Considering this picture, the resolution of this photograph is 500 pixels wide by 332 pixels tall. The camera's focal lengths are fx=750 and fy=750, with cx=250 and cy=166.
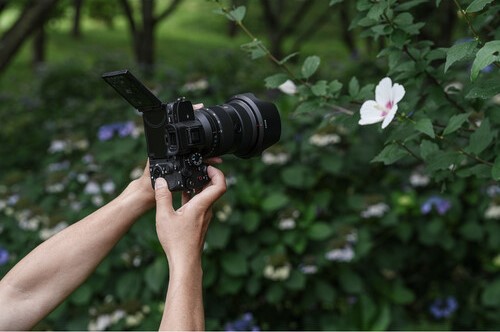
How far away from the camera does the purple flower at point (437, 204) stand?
12.7 ft

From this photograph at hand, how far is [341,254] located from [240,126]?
5.84ft

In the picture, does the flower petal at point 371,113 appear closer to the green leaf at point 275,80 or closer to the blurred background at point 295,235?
the green leaf at point 275,80

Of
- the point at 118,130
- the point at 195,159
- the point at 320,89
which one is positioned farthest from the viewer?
the point at 118,130

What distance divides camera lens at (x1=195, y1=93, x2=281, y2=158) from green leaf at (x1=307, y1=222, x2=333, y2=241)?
5.76ft

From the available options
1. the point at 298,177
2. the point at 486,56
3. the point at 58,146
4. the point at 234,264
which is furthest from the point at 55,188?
the point at 486,56

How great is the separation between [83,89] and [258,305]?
19.4 ft

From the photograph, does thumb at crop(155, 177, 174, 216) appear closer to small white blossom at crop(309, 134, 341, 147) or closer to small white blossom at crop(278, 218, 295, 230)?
small white blossom at crop(278, 218, 295, 230)

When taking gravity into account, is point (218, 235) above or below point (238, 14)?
below

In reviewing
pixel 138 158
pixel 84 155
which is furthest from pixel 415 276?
pixel 84 155

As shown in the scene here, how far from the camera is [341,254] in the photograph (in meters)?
3.60

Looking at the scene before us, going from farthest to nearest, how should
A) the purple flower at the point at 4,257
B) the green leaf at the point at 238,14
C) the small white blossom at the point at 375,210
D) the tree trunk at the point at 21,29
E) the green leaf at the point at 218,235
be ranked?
the tree trunk at the point at 21,29 → the small white blossom at the point at 375,210 → the purple flower at the point at 4,257 → the green leaf at the point at 218,235 → the green leaf at the point at 238,14

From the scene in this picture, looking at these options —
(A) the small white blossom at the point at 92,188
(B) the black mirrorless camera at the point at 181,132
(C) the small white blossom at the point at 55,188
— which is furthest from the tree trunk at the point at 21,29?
(B) the black mirrorless camera at the point at 181,132

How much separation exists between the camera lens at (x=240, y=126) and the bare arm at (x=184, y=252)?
224 mm

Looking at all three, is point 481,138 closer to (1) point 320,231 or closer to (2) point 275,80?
(2) point 275,80
